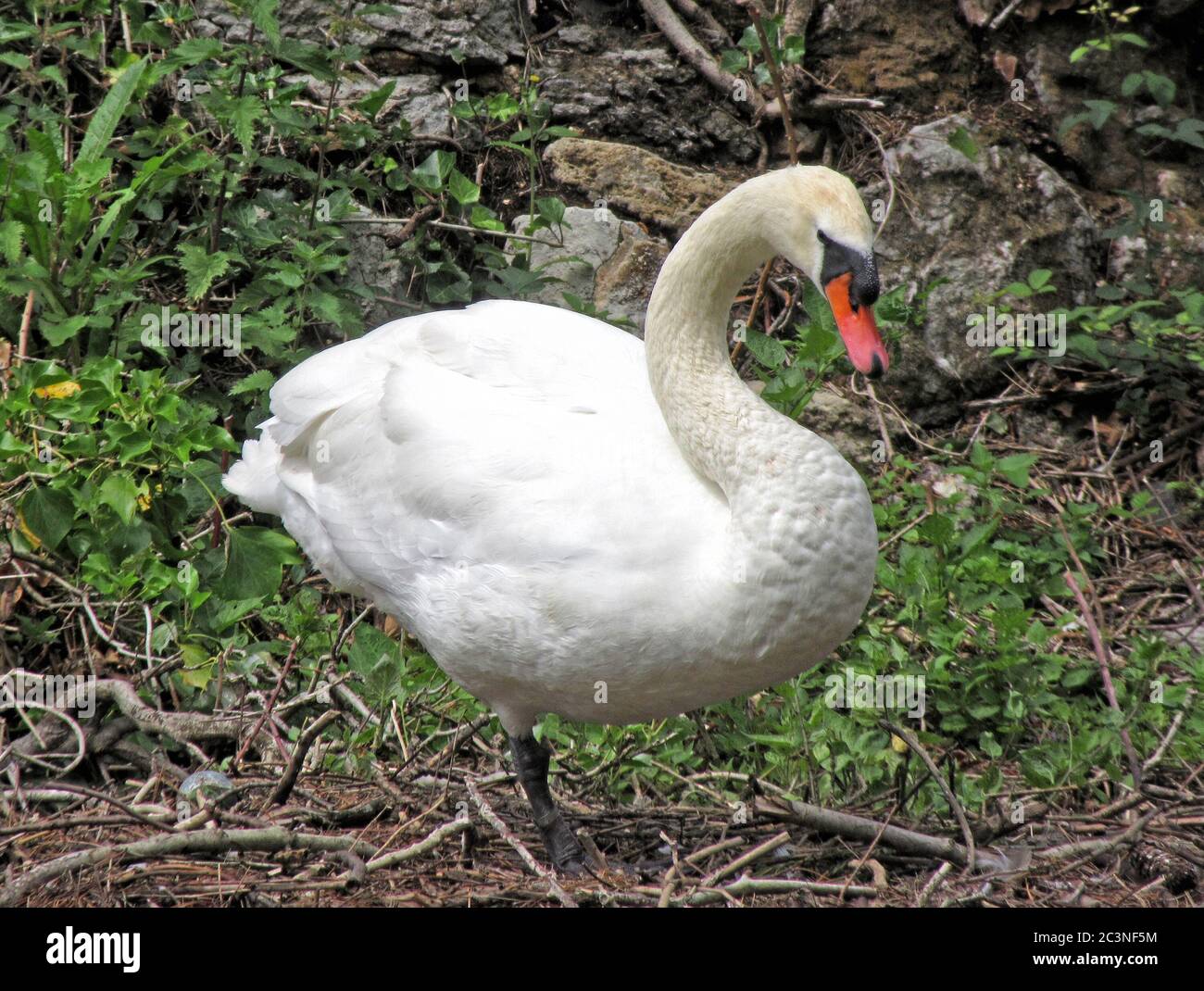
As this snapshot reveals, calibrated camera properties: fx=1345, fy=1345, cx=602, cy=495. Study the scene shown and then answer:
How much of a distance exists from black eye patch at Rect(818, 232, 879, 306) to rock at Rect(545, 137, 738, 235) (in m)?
3.33

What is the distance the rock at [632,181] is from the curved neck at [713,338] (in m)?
3.03

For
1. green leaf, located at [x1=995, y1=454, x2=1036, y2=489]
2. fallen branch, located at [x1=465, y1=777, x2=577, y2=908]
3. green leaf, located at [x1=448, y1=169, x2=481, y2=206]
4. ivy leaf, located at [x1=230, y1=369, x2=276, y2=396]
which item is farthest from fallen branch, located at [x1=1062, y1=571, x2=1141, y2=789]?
ivy leaf, located at [x1=230, y1=369, x2=276, y2=396]

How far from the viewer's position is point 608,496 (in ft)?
10.5

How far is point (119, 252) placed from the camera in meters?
5.76

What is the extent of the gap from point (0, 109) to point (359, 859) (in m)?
4.28

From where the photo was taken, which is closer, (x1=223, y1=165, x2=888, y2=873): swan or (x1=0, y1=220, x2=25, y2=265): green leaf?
(x1=223, y1=165, x2=888, y2=873): swan

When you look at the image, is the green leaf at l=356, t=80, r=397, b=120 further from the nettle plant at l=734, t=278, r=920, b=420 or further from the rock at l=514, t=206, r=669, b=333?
the nettle plant at l=734, t=278, r=920, b=420

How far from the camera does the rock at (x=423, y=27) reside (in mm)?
6234

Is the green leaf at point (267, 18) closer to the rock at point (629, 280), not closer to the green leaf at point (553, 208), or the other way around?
the green leaf at point (553, 208)

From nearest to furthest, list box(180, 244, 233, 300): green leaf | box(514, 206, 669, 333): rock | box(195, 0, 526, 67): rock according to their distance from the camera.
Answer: box(180, 244, 233, 300): green leaf < box(514, 206, 669, 333): rock < box(195, 0, 526, 67): rock

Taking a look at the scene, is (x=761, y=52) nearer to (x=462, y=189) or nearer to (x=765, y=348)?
(x=462, y=189)

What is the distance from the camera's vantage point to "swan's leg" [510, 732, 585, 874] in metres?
3.69

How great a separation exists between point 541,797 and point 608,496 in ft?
3.25

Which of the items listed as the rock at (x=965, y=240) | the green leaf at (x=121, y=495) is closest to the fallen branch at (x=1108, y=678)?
the rock at (x=965, y=240)
